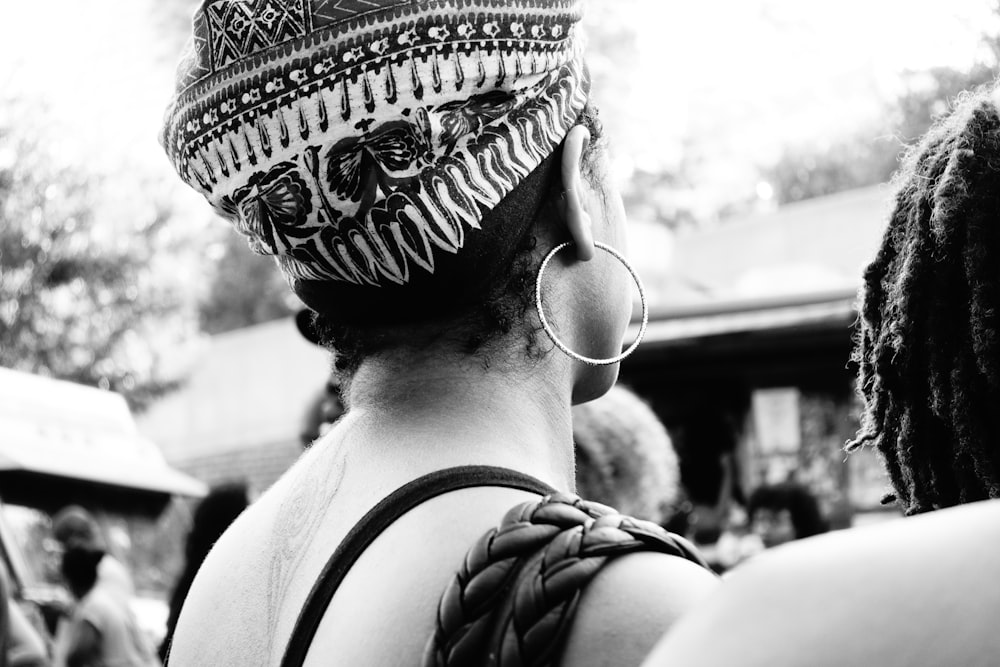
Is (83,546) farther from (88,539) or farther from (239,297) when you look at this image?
(239,297)

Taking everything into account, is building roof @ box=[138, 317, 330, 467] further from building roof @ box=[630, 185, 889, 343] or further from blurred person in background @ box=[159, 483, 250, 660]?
blurred person in background @ box=[159, 483, 250, 660]

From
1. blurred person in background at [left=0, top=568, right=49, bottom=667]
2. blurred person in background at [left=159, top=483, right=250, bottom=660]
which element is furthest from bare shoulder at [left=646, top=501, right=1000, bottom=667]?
blurred person in background at [left=0, top=568, right=49, bottom=667]

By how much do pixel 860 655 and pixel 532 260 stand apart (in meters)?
0.90

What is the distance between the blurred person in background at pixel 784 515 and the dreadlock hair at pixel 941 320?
4656 millimetres

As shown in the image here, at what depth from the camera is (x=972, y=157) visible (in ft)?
5.19

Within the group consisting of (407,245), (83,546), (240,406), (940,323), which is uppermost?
(407,245)

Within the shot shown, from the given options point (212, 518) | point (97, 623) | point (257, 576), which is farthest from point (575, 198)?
point (97, 623)

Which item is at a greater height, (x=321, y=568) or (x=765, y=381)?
(x=321, y=568)

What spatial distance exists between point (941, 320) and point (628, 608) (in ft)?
2.40

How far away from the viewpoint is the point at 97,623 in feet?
19.1

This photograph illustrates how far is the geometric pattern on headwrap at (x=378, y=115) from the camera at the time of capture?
1.39 m

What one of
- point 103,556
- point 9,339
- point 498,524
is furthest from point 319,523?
point 9,339

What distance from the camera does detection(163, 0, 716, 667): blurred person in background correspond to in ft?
4.46

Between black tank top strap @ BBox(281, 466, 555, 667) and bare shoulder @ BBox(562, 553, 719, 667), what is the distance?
21 cm
